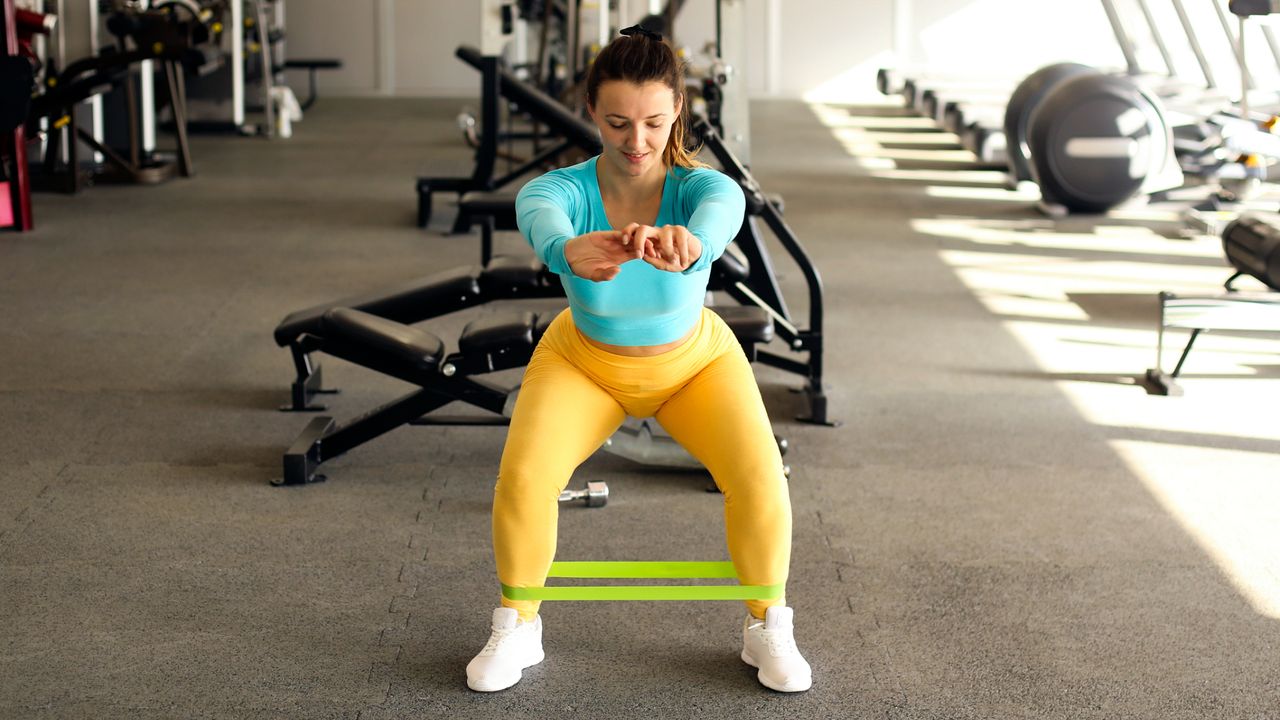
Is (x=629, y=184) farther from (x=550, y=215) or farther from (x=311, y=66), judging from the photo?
(x=311, y=66)

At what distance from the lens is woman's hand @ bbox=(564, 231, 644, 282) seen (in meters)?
1.79

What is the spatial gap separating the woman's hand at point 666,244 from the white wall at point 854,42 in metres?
11.3

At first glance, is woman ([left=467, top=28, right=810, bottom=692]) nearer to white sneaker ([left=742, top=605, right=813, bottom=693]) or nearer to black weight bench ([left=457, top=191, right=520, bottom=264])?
white sneaker ([left=742, top=605, right=813, bottom=693])

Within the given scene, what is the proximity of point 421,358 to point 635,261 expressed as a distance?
1.12 m

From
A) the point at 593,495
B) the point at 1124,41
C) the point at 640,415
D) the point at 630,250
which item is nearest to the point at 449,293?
the point at 593,495

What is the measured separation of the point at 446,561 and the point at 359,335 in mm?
658

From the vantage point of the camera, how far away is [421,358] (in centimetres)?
302

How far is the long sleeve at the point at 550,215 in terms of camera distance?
6.16 ft

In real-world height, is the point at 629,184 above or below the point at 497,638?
above

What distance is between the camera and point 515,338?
9.62 ft

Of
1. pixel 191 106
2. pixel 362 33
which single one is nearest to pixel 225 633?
Answer: pixel 191 106

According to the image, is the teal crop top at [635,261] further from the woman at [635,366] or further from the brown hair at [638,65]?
the brown hair at [638,65]

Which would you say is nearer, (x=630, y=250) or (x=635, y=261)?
(x=630, y=250)

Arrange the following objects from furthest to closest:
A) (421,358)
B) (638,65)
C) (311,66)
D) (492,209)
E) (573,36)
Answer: (311,66) → (573,36) → (492,209) → (421,358) → (638,65)
